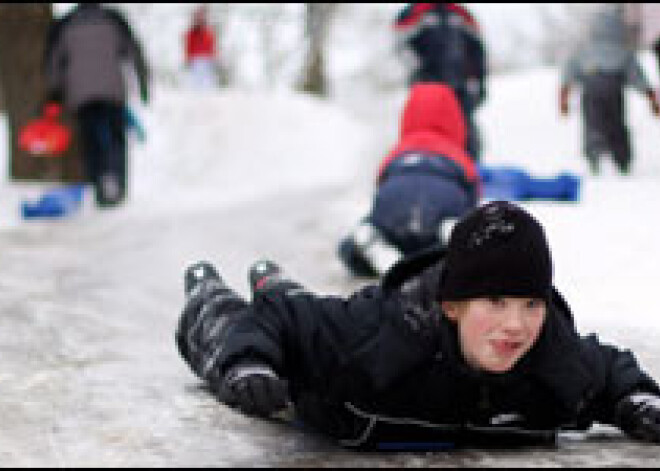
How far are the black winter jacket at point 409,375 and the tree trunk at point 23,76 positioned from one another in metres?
8.60

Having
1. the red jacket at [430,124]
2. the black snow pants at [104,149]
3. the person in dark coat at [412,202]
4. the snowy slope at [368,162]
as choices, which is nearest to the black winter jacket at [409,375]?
the snowy slope at [368,162]

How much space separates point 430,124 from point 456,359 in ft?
12.7

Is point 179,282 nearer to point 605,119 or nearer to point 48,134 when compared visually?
point 48,134

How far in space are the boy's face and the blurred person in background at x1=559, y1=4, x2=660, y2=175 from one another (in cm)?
855

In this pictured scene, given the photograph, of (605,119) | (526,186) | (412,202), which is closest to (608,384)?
(412,202)

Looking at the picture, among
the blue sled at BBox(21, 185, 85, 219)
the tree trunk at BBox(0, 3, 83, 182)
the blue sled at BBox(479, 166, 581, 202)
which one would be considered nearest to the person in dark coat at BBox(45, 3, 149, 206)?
the blue sled at BBox(21, 185, 85, 219)

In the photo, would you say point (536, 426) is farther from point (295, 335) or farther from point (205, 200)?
point (205, 200)

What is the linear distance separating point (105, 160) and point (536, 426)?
737 cm

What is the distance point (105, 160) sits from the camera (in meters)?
10.0

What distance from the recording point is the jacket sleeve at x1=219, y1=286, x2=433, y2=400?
2.94 meters

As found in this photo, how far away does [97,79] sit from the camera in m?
9.81

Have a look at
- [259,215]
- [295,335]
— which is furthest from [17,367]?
[259,215]

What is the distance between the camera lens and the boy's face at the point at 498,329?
288 centimetres

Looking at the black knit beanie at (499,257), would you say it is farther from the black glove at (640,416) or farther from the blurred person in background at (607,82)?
the blurred person in background at (607,82)
